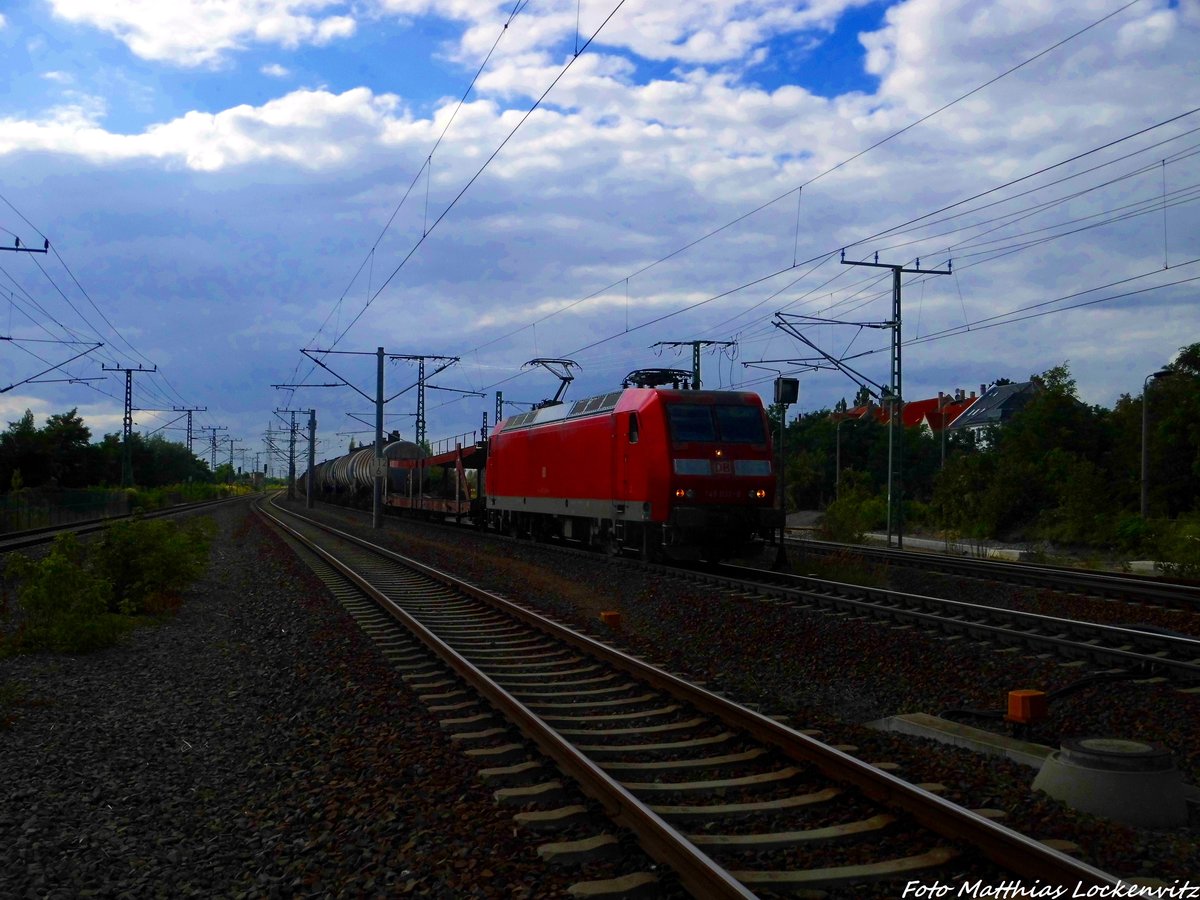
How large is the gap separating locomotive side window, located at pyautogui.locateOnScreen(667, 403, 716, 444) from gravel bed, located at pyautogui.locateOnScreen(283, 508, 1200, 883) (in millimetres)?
2997

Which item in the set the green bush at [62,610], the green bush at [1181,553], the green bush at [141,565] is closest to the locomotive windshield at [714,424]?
the green bush at [1181,553]

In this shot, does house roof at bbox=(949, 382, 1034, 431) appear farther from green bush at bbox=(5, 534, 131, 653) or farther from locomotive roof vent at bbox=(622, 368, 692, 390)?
green bush at bbox=(5, 534, 131, 653)

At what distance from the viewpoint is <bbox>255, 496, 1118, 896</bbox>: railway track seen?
4516mm

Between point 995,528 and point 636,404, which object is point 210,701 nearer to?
point 636,404

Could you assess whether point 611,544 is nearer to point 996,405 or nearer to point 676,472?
point 676,472

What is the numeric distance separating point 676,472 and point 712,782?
12.2 metres

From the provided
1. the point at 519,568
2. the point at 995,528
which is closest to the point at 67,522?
the point at 519,568

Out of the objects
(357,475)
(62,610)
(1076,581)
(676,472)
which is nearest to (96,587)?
(62,610)

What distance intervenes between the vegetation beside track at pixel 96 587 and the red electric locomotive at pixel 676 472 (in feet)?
25.2

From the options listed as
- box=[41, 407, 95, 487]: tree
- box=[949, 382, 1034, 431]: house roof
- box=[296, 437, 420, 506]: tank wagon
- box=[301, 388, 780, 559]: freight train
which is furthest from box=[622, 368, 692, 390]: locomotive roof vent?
box=[949, 382, 1034, 431]: house roof

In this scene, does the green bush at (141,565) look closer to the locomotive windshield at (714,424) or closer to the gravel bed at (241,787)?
the gravel bed at (241,787)

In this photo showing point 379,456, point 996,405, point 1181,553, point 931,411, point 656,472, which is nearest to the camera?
point 656,472

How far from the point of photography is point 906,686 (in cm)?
934

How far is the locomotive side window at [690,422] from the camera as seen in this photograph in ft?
59.9
